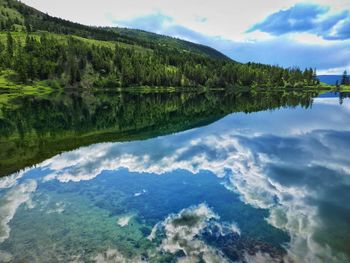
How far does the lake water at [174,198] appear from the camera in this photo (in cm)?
1895

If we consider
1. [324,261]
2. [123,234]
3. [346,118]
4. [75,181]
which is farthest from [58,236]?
[346,118]

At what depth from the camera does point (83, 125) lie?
6869 cm

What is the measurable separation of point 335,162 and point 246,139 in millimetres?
16716

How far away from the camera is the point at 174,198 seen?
90.0ft

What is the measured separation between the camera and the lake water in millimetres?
18953

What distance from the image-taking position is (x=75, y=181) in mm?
32688

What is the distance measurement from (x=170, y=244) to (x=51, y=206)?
11.6 m

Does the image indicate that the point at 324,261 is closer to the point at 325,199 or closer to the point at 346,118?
the point at 325,199

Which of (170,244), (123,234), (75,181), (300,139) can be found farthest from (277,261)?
(300,139)

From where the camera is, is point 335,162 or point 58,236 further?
point 335,162

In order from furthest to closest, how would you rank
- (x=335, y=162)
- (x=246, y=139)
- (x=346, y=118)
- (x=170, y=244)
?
(x=346, y=118) < (x=246, y=139) < (x=335, y=162) < (x=170, y=244)

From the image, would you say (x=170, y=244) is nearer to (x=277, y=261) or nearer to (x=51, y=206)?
(x=277, y=261)

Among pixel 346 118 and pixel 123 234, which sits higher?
pixel 123 234

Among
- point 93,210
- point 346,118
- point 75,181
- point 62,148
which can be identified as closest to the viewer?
point 93,210
